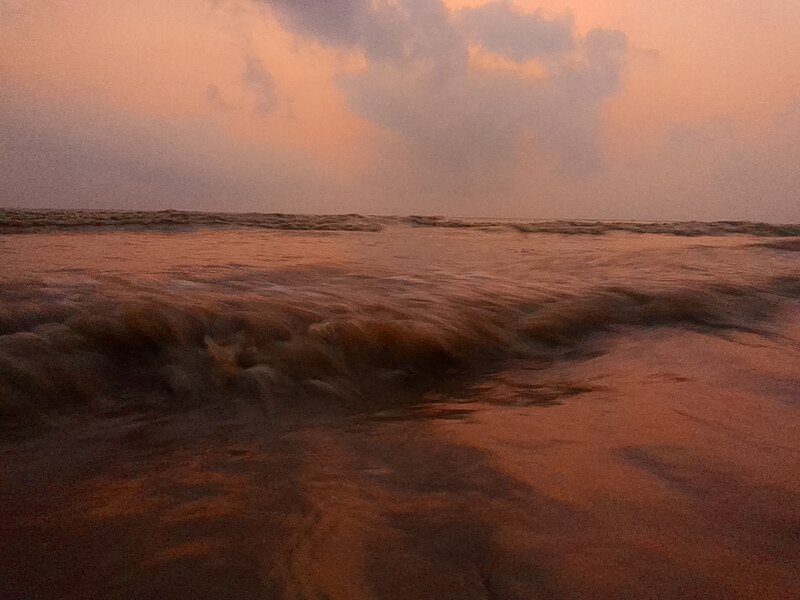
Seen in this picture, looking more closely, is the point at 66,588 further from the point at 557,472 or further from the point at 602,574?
the point at 557,472

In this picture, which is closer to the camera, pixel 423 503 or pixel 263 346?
pixel 423 503

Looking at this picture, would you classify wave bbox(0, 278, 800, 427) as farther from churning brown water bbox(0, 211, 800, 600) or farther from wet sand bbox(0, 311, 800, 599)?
wet sand bbox(0, 311, 800, 599)

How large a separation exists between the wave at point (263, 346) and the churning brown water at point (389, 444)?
0.01 metres

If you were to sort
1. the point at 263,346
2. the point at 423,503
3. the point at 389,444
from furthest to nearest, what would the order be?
the point at 263,346 < the point at 389,444 < the point at 423,503

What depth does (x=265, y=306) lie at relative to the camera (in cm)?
253

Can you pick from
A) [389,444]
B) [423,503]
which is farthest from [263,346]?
[423,503]

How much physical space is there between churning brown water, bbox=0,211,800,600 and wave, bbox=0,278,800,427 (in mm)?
11

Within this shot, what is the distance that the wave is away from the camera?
1.72 metres

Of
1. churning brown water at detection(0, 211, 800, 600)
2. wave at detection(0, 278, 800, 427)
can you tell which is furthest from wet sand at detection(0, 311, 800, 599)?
wave at detection(0, 278, 800, 427)

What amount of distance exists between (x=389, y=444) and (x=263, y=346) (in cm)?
87

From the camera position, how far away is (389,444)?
1400 millimetres

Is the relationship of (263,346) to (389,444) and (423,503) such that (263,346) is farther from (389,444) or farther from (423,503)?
(423,503)

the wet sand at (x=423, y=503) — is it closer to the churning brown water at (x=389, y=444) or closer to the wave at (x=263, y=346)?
the churning brown water at (x=389, y=444)

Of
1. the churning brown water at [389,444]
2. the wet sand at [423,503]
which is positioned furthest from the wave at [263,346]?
the wet sand at [423,503]
